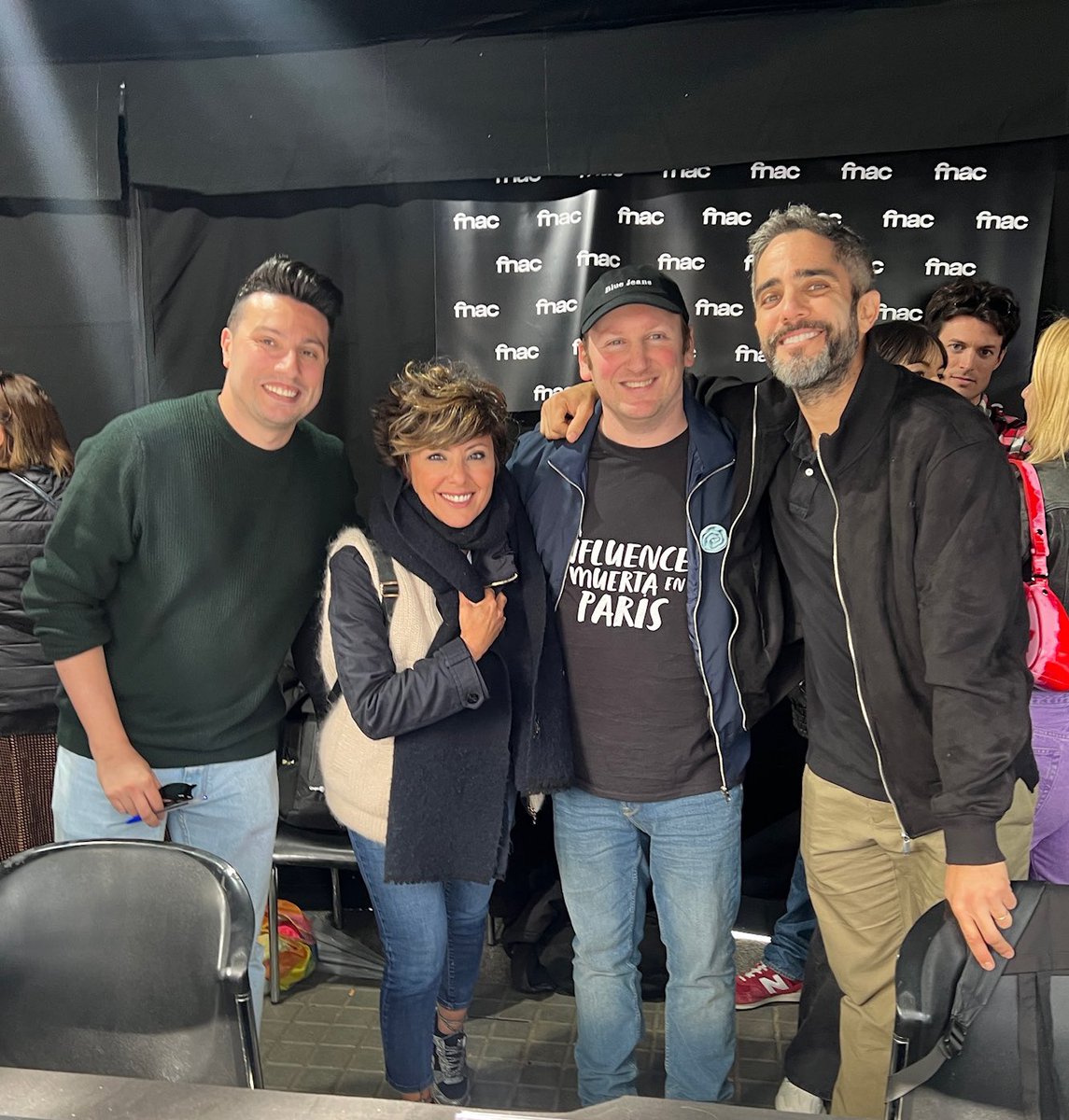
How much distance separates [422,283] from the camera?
3.19 metres

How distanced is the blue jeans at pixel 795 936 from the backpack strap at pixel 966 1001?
1462mm

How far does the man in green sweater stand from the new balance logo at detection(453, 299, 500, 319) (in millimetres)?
932

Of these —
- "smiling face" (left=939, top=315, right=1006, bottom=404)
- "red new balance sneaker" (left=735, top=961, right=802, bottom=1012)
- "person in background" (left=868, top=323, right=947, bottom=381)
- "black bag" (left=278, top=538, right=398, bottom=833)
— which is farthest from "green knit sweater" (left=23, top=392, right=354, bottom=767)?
"smiling face" (left=939, top=315, right=1006, bottom=404)

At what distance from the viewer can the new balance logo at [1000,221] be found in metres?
2.84

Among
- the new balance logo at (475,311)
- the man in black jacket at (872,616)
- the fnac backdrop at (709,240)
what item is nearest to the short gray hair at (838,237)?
the man in black jacket at (872,616)

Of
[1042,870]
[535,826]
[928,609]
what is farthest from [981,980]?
[535,826]

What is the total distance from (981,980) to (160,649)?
1621 millimetres

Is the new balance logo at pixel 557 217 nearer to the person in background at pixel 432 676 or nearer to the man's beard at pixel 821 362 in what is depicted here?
the person in background at pixel 432 676

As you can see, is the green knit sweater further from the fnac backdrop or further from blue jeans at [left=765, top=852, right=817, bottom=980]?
blue jeans at [left=765, top=852, right=817, bottom=980]

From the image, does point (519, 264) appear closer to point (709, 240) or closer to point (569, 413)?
point (709, 240)

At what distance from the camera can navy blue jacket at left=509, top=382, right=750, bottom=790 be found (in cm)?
206

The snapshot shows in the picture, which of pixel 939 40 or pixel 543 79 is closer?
pixel 939 40

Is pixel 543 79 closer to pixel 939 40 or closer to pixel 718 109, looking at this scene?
pixel 718 109

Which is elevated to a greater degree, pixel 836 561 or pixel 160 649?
pixel 836 561
